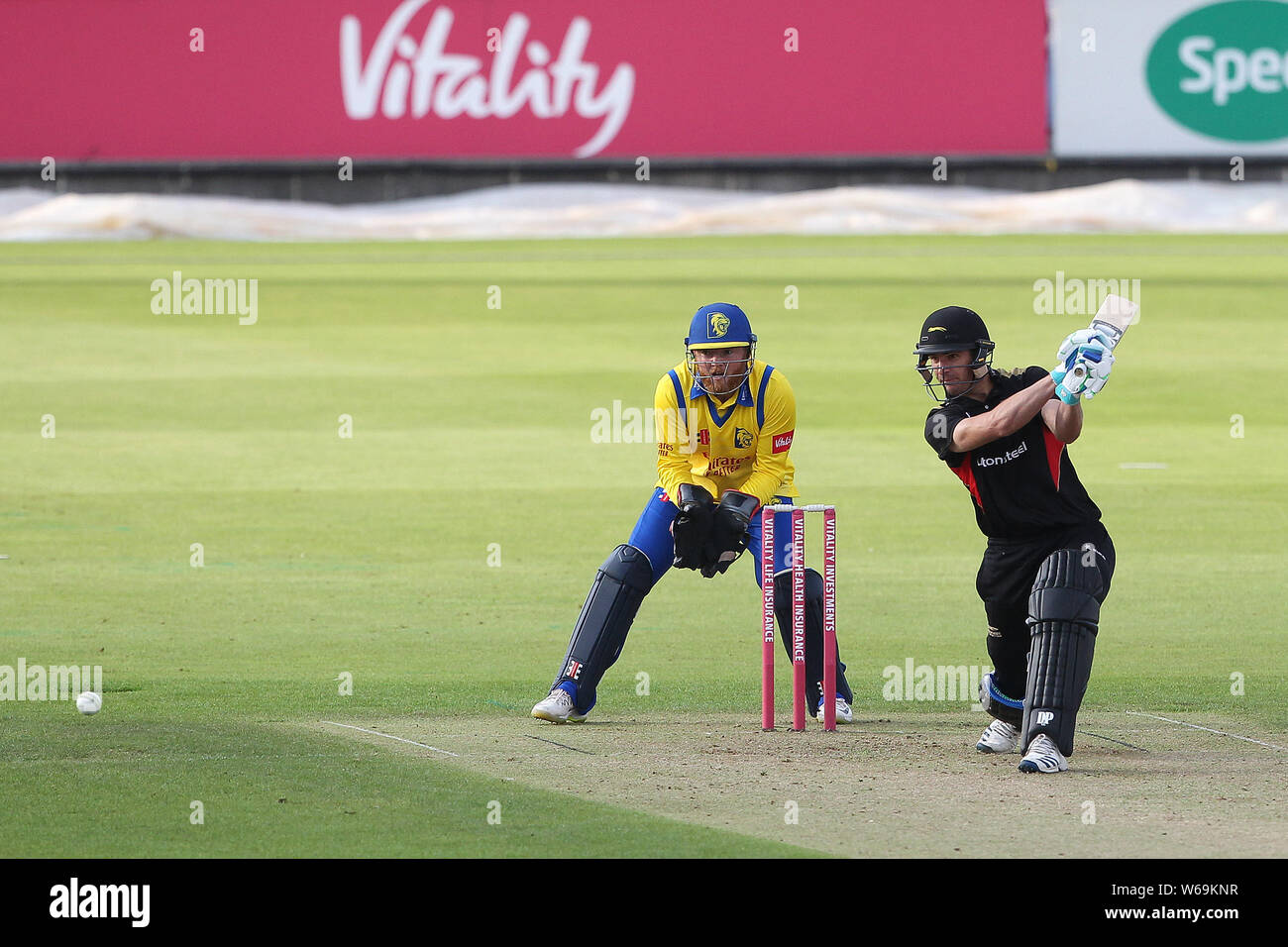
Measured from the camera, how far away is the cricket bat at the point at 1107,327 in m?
7.11

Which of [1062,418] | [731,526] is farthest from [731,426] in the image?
[1062,418]

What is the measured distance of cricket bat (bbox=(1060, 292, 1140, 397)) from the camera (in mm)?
7105

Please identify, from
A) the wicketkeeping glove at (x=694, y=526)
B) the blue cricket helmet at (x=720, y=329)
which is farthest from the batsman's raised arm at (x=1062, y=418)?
the wicketkeeping glove at (x=694, y=526)

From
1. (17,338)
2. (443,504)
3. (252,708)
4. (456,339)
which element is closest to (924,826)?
(252,708)

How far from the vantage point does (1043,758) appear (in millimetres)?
7328

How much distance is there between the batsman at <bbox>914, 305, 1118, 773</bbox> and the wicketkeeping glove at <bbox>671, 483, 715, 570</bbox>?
1091 millimetres

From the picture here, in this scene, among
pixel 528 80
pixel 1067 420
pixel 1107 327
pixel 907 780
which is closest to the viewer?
pixel 1107 327

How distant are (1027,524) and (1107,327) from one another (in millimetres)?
967

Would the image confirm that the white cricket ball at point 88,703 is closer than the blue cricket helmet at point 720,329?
No

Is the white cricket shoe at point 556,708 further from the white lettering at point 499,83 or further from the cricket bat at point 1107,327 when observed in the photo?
the white lettering at point 499,83

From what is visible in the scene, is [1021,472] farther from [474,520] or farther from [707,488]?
[474,520]

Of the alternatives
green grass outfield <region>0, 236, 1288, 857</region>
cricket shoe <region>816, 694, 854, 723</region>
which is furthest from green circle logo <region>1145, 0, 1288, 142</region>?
cricket shoe <region>816, 694, 854, 723</region>

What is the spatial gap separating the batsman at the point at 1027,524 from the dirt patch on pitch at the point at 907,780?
264 mm

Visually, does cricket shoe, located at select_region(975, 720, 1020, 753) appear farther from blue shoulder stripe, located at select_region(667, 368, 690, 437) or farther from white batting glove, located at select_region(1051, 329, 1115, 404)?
blue shoulder stripe, located at select_region(667, 368, 690, 437)
